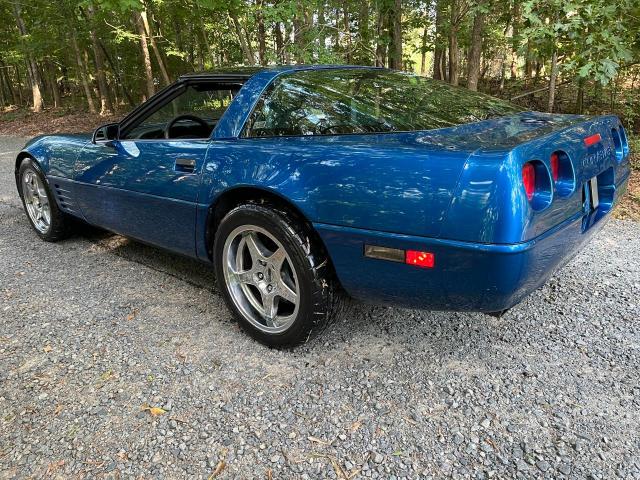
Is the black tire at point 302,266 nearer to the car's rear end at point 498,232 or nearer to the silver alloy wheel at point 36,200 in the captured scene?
the car's rear end at point 498,232

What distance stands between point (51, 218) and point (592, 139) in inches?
155

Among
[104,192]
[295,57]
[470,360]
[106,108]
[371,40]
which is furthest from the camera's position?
[106,108]

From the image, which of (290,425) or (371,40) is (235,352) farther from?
(371,40)

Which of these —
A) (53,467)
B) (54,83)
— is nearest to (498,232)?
(53,467)

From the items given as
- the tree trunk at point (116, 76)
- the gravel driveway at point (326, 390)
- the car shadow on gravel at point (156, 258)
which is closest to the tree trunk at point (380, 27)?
the car shadow on gravel at point (156, 258)

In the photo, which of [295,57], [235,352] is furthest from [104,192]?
[295,57]

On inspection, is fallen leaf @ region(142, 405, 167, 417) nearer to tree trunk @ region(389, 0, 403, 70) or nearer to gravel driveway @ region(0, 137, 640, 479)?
gravel driveway @ region(0, 137, 640, 479)

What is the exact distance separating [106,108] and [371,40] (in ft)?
37.7

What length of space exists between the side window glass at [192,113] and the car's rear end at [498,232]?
1291 mm

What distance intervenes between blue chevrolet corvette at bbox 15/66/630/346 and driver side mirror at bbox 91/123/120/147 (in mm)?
19

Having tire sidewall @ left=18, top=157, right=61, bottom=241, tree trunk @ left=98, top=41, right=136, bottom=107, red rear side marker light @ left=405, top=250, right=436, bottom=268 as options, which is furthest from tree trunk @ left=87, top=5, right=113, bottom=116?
red rear side marker light @ left=405, top=250, right=436, bottom=268

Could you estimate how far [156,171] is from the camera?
262 centimetres

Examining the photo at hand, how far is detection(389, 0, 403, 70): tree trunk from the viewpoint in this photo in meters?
9.35

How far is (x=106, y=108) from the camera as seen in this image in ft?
55.0
